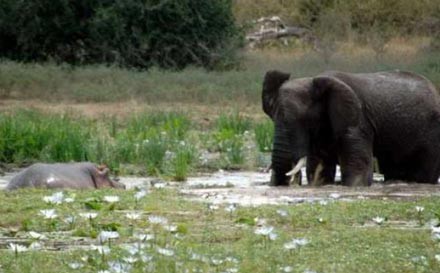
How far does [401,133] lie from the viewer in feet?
52.4

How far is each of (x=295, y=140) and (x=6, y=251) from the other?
6.82 metres

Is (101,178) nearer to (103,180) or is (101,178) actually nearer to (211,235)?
(103,180)

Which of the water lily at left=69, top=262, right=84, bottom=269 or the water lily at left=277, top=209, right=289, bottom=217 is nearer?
the water lily at left=69, top=262, right=84, bottom=269

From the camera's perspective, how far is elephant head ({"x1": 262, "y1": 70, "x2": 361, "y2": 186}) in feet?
48.8

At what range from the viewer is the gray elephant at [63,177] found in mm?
13875

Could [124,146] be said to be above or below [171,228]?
below

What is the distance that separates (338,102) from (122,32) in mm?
17212

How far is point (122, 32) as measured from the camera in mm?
31984

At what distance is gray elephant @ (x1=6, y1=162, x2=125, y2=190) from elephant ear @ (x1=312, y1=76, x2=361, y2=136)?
93.2 inches

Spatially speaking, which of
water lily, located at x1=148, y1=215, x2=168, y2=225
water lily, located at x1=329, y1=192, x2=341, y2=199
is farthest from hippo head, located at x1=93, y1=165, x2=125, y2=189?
water lily, located at x1=148, y1=215, x2=168, y2=225

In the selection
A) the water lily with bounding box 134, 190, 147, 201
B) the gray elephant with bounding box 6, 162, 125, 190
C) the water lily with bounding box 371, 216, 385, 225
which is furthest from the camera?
the gray elephant with bounding box 6, 162, 125, 190

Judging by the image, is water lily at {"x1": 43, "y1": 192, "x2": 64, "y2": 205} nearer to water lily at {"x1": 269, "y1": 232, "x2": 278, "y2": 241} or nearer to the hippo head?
water lily at {"x1": 269, "y1": 232, "x2": 278, "y2": 241}

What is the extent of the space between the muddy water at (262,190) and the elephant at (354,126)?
0.34 meters

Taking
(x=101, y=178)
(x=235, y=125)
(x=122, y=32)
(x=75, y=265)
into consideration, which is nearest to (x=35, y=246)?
(x=75, y=265)
